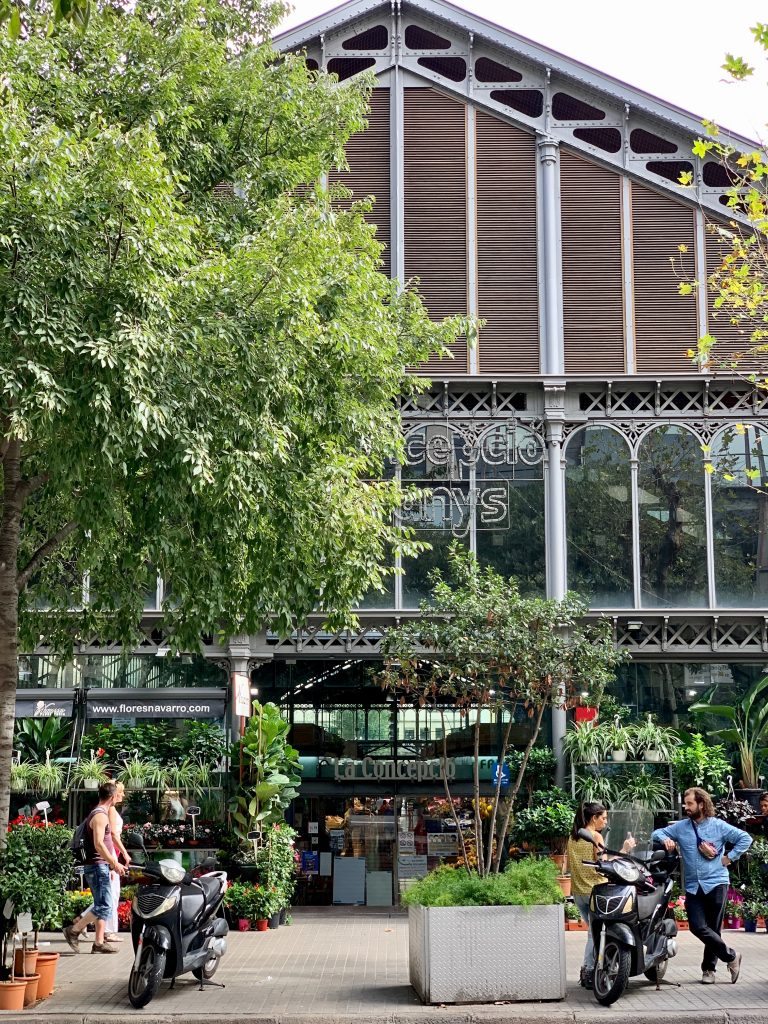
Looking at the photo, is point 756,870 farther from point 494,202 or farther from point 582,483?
point 494,202

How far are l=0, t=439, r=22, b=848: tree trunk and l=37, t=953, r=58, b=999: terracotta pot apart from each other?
1.18 m

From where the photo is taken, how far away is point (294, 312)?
11906 millimetres

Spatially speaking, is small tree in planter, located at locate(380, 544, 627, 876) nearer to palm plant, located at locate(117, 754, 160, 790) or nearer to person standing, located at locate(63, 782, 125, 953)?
person standing, located at locate(63, 782, 125, 953)

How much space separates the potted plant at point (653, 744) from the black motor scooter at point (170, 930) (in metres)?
9.84

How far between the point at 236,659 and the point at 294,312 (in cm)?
1006

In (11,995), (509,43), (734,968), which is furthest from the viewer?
(509,43)

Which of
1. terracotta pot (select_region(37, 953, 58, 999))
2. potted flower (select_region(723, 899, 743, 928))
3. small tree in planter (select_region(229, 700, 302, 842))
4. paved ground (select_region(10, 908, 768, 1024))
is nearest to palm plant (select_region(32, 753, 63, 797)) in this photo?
small tree in planter (select_region(229, 700, 302, 842))

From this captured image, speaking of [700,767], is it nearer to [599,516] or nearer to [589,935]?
[599,516]

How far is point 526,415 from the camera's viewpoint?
2198 centimetres

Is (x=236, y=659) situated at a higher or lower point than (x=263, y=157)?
lower

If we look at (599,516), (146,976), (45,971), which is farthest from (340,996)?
(599,516)

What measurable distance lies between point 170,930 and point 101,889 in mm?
3181

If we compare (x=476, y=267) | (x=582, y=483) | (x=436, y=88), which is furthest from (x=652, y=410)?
(x=436, y=88)

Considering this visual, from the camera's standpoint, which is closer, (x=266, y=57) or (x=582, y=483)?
(x=266, y=57)
